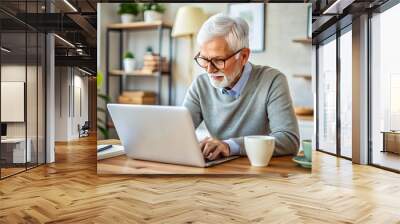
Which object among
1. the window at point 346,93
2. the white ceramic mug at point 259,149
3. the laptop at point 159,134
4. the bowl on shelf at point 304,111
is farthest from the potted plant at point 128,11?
the window at point 346,93

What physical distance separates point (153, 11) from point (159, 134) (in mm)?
957

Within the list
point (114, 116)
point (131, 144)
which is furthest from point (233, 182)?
point (114, 116)

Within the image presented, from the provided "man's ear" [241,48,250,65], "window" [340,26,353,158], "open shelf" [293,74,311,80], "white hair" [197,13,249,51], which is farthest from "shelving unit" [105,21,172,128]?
"window" [340,26,353,158]

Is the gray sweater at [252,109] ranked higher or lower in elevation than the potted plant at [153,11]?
lower

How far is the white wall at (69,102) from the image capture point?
12.4ft

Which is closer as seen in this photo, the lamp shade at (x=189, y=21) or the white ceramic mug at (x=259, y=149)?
the white ceramic mug at (x=259, y=149)

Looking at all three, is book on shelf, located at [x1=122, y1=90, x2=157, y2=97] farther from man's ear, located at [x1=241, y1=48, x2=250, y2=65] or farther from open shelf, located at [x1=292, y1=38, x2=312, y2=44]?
open shelf, located at [x1=292, y1=38, x2=312, y2=44]

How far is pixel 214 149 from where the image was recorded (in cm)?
261

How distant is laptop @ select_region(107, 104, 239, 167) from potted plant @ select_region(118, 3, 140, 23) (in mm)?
680

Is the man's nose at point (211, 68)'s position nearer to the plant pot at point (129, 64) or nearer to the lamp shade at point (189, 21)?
A: the lamp shade at point (189, 21)

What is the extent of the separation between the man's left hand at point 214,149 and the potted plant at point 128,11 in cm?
116

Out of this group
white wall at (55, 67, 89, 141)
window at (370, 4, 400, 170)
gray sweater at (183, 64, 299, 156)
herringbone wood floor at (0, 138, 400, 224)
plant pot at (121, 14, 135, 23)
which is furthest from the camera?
window at (370, 4, 400, 170)

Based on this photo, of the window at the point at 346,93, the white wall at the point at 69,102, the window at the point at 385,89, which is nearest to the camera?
the white wall at the point at 69,102

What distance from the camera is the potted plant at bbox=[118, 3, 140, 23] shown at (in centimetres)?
314
